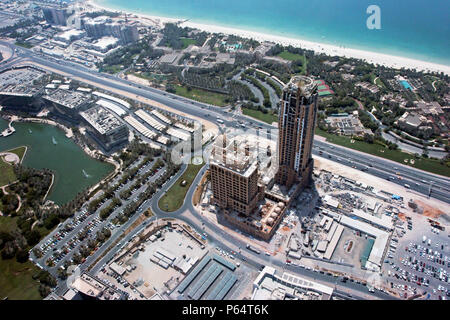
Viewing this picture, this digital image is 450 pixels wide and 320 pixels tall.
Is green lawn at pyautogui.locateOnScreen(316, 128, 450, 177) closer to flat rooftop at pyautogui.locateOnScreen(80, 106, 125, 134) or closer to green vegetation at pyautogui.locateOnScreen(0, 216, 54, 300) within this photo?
flat rooftop at pyautogui.locateOnScreen(80, 106, 125, 134)

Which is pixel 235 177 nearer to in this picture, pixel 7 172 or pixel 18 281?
pixel 18 281

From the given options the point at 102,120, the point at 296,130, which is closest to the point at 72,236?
the point at 102,120
